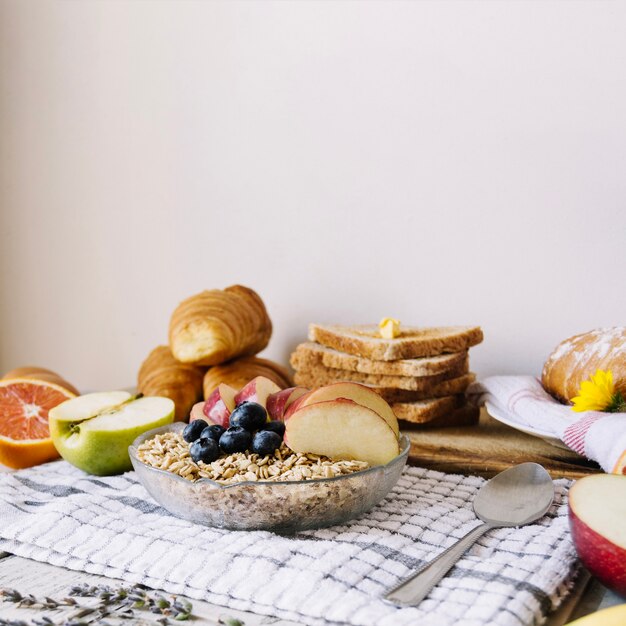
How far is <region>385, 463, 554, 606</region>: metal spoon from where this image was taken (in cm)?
79

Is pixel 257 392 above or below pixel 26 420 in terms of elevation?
above

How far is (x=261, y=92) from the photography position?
1993 mm

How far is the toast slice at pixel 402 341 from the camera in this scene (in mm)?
1506

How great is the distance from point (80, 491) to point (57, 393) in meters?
0.34

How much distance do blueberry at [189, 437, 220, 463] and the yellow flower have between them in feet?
2.19

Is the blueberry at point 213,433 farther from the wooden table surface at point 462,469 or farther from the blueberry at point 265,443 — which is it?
the wooden table surface at point 462,469

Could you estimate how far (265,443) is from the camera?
987 millimetres

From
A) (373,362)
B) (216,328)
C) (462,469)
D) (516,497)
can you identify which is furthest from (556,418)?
(216,328)

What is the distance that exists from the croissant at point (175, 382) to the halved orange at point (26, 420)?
23cm

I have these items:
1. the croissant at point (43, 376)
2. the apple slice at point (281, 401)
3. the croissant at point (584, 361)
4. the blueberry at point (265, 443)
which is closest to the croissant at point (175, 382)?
the croissant at point (43, 376)

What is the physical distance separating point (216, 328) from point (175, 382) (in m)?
0.16

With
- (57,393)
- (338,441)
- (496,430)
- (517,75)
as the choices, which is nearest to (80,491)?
(57,393)

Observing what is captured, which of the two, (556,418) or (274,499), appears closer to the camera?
(274,499)

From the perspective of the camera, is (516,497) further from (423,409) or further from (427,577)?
(423,409)
